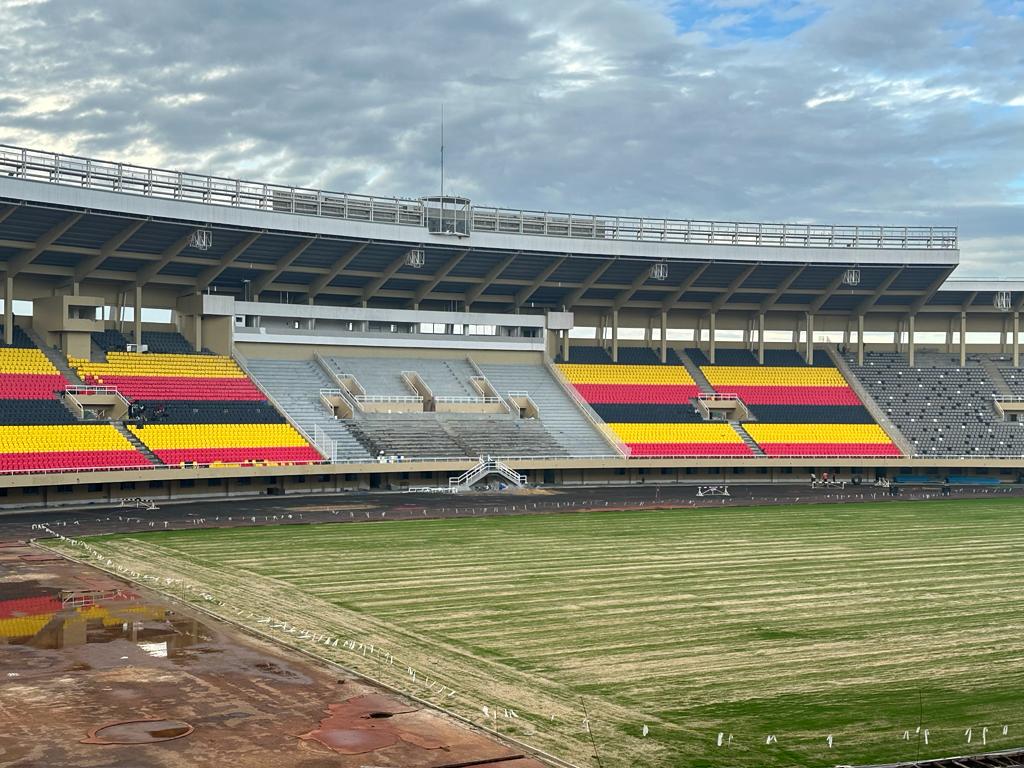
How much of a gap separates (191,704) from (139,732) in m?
1.72

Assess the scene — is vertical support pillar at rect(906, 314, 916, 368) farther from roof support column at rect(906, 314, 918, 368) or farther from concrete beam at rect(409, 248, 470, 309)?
concrete beam at rect(409, 248, 470, 309)

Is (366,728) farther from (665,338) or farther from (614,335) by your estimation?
(665,338)

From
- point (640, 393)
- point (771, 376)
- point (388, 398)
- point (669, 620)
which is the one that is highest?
point (771, 376)

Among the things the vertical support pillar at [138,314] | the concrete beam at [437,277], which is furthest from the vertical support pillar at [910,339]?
A: the vertical support pillar at [138,314]

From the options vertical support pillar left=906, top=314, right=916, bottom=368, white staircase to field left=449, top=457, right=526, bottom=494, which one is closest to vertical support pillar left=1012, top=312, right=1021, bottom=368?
vertical support pillar left=906, top=314, right=916, bottom=368

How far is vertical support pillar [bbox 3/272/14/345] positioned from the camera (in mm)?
62312

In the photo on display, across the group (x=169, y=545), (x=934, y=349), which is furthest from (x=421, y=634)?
(x=934, y=349)

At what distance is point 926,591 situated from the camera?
33.0 m

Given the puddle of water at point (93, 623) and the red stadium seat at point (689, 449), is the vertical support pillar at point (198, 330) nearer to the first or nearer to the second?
the red stadium seat at point (689, 449)

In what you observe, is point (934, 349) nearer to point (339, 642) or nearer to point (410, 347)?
point (410, 347)

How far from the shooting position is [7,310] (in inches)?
2467

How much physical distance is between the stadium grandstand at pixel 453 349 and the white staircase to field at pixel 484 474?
214mm

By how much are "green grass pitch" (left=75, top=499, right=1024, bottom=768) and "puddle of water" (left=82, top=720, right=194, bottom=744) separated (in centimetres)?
454

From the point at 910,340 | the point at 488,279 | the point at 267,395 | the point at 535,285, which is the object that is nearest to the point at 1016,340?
the point at 910,340
